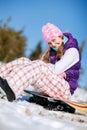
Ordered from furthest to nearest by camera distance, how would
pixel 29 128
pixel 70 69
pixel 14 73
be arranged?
pixel 70 69 < pixel 14 73 < pixel 29 128

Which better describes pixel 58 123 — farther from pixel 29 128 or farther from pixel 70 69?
pixel 70 69

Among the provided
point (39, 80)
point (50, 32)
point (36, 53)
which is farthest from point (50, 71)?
point (36, 53)

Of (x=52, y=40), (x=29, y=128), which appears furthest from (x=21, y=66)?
(x=29, y=128)

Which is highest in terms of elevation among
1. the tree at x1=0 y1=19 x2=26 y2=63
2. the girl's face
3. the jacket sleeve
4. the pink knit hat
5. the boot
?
the tree at x1=0 y1=19 x2=26 y2=63

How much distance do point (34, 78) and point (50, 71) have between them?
1.41 ft

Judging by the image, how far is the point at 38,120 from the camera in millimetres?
3875

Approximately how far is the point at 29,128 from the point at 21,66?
2562 millimetres

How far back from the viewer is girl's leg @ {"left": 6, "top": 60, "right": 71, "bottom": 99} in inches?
231

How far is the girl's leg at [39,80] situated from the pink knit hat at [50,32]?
2.01 feet

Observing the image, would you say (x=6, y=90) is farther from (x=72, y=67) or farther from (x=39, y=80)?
(x=72, y=67)

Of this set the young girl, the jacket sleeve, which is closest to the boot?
the young girl

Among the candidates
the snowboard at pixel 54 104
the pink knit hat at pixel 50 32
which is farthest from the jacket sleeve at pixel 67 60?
the snowboard at pixel 54 104

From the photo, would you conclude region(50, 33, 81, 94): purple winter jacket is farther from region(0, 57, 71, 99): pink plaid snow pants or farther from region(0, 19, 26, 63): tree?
region(0, 19, 26, 63): tree

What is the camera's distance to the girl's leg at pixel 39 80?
5863mm
